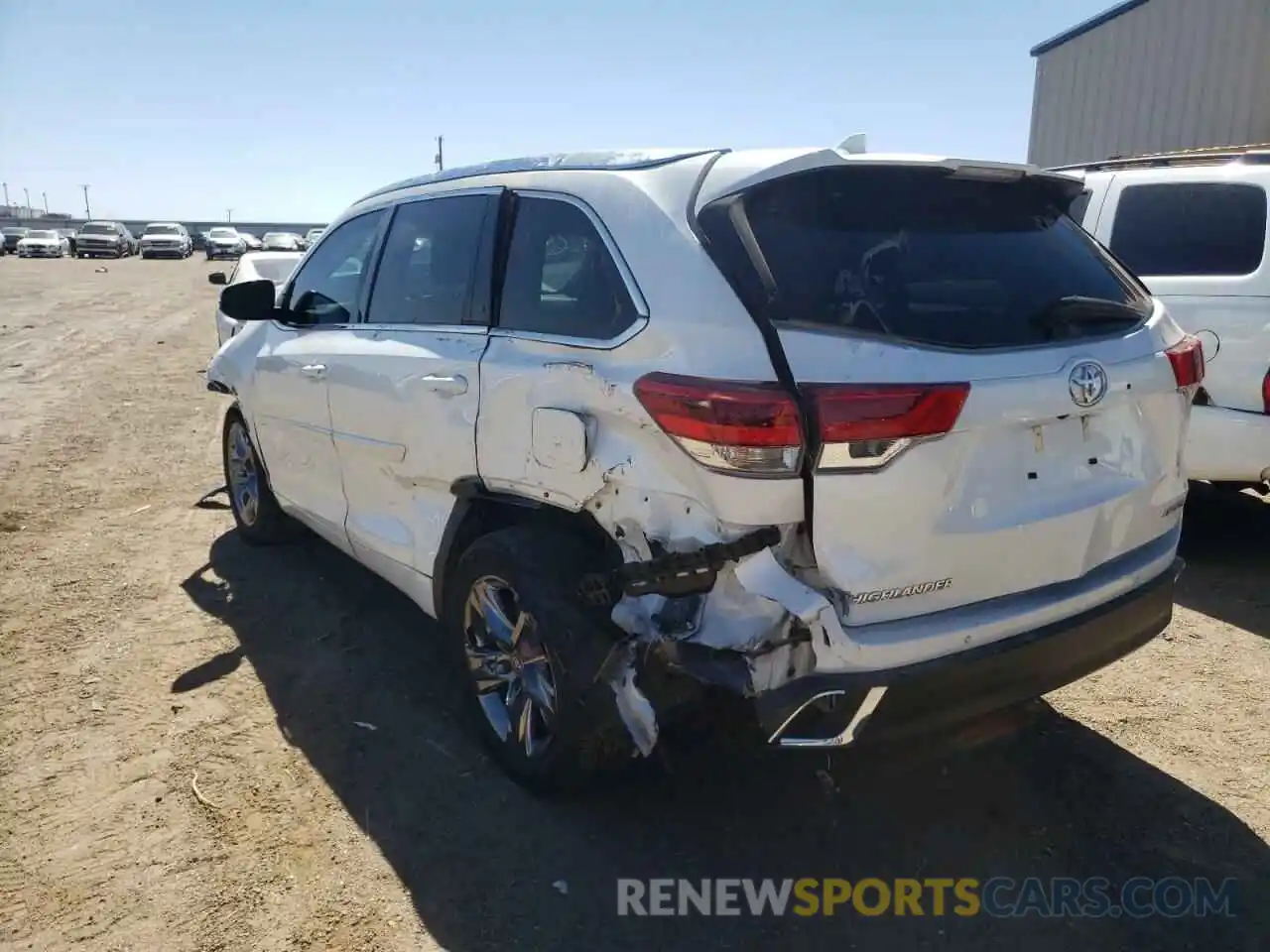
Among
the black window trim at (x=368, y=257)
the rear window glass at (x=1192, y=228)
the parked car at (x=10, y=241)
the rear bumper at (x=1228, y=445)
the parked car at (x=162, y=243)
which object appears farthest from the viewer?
the parked car at (x=10, y=241)

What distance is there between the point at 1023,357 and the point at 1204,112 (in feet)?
44.7

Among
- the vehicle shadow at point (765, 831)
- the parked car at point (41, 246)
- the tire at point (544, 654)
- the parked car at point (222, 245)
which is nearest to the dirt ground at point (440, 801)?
the vehicle shadow at point (765, 831)

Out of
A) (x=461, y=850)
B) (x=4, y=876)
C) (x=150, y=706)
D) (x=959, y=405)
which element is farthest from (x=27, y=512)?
(x=959, y=405)

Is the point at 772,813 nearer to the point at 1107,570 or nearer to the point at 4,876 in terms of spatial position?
the point at 1107,570

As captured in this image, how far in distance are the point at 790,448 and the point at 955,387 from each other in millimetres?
430

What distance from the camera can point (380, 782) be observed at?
3.19 meters

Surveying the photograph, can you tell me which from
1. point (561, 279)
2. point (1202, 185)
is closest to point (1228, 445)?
point (1202, 185)

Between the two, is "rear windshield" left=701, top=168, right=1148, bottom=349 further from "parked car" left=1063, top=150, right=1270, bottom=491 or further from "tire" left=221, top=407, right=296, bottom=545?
"tire" left=221, top=407, right=296, bottom=545

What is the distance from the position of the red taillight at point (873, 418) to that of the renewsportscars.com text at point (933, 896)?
1252mm

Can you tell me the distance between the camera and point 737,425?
230cm

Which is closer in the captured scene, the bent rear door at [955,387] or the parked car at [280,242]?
the bent rear door at [955,387]

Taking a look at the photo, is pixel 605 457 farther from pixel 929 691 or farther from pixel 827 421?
pixel 929 691

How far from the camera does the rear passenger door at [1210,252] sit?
4660mm

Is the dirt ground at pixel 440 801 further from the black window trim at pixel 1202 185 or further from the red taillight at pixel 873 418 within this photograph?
the black window trim at pixel 1202 185
